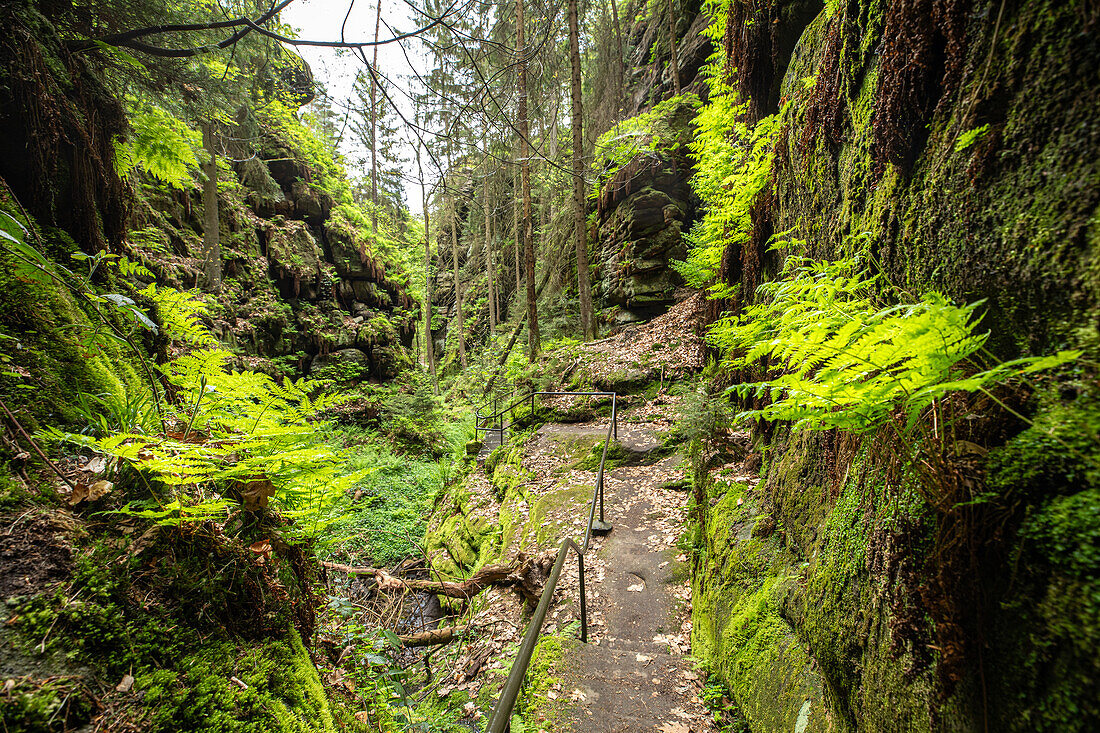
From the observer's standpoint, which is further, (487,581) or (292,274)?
(292,274)

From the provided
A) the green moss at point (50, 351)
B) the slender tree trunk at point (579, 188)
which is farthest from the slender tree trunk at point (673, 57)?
the green moss at point (50, 351)

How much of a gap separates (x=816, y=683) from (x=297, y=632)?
2.75m

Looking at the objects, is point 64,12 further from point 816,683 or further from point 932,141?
point 816,683

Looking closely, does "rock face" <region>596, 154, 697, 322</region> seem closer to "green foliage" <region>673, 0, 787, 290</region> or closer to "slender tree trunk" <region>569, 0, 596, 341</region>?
"slender tree trunk" <region>569, 0, 596, 341</region>

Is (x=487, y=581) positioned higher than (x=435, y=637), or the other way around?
(x=487, y=581)

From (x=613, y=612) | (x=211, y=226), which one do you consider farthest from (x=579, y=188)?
(x=613, y=612)

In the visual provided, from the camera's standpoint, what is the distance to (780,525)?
9.87ft

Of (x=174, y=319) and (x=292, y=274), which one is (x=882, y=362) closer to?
(x=174, y=319)

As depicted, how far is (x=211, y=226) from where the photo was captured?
10.2m

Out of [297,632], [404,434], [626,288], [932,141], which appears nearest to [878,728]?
[932,141]

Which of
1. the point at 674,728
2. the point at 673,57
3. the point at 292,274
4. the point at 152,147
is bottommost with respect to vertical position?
the point at 674,728

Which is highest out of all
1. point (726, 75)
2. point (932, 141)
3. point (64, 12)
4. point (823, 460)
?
point (726, 75)

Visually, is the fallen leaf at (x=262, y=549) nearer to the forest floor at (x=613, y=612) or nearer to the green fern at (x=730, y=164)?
the forest floor at (x=613, y=612)

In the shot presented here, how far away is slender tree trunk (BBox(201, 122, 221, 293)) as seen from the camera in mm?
10023
